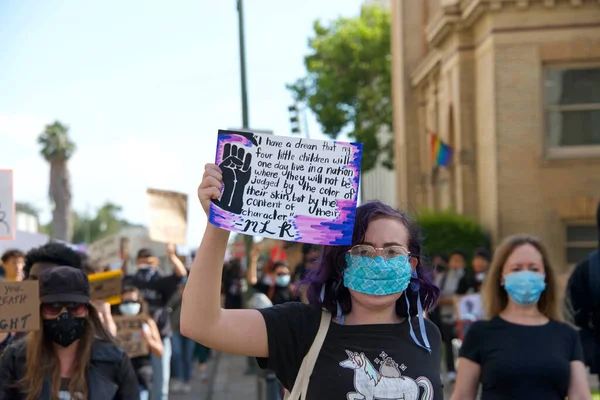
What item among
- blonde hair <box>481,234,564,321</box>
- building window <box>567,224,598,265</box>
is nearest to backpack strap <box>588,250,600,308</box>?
blonde hair <box>481,234,564,321</box>

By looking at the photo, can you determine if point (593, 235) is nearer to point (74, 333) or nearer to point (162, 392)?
point (162, 392)

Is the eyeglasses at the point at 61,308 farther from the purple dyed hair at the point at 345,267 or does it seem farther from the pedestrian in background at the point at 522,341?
the pedestrian in background at the point at 522,341

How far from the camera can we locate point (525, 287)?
5980mm

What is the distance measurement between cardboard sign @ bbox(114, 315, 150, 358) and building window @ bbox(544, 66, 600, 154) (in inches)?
584

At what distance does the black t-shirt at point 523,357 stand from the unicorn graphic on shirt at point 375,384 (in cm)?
196

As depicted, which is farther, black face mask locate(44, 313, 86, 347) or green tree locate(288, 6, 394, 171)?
green tree locate(288, 6, 394, 171)

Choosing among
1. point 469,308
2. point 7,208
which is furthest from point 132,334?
point 469,308

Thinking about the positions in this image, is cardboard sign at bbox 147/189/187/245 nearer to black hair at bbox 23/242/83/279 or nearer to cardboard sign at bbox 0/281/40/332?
black hair at bbox 23/242/83/279

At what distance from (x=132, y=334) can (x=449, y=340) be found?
259 inches

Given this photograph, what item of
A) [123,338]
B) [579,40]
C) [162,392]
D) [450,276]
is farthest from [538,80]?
[123,338]

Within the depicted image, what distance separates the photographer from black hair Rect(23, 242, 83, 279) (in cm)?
663

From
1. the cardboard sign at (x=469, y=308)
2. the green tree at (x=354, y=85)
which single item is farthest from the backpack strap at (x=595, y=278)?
the green tree at (x=354, y=85)

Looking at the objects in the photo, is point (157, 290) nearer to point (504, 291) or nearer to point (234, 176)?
point (504, 291)

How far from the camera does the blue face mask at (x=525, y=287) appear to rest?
5.98m
